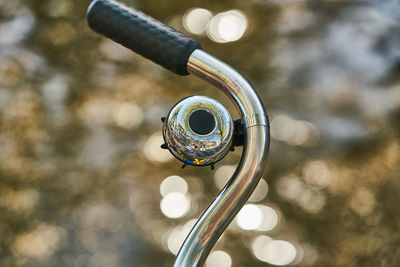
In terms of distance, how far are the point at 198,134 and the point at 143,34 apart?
14 cm

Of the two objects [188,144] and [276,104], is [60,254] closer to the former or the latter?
[276,104]

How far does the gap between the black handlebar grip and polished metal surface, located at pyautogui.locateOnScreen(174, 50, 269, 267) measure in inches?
1.9

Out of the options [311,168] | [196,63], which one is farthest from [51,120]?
[196,63]

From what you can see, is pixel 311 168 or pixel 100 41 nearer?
pixel 311 168

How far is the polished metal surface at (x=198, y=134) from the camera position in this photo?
0.36 m

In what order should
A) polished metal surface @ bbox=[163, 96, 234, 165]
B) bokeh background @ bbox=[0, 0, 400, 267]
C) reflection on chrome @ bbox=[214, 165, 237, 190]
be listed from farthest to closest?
reflection on chrome @ bbox=[214, 165, 237, 190]
bokeh background @ bbox=[0, 0, 400, 267]
polished metal surface @ bbox=[163, 96, 234, 165]

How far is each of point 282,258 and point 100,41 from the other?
108 centimetres

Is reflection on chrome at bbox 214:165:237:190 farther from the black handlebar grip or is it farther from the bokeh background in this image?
the black handlebar grip

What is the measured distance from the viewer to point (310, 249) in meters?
1.33

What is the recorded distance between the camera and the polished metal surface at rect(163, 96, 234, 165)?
0.36 meters

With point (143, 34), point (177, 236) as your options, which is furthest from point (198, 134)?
point (177, 236)

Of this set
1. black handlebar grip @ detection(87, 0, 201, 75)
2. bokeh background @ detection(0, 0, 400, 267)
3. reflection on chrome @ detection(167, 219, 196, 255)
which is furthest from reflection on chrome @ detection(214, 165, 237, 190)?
black handlebar grip @ detection(87, 0, 201, 75)

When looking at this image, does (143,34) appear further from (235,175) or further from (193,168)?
(193,168)

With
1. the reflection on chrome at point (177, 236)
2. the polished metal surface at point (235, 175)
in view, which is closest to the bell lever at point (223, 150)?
the polished metal surface at point (235, 175)
